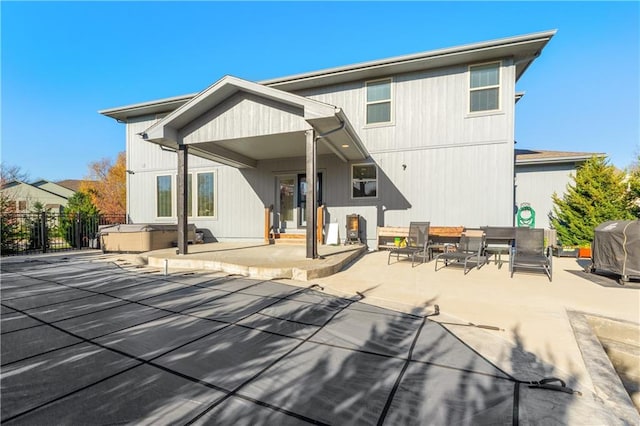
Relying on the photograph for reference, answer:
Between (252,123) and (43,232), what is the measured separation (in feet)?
27.5

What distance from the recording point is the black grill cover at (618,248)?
4.98 meters

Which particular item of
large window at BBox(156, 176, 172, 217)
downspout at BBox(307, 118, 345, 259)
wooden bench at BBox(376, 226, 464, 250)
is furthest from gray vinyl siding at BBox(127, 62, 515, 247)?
large window at BBox(156, 176, 172, 217)

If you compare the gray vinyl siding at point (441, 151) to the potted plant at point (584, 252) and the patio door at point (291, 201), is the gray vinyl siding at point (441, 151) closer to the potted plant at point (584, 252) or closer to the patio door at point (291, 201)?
the potted plant at point (584, 252)

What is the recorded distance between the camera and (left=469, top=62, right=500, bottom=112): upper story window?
7973mm

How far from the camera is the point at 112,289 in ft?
14.5

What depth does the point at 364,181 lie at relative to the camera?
9.36m

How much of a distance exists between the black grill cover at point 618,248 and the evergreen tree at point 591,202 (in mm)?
3697

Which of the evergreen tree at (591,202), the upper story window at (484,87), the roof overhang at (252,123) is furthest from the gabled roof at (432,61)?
the evergreen tree at (591,202)

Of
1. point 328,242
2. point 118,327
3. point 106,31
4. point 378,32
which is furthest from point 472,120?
point 106,31

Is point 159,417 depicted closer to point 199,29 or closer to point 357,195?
point 357,195

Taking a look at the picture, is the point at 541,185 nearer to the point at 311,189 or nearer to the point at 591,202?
the point at 591,202

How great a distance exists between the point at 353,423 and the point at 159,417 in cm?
108

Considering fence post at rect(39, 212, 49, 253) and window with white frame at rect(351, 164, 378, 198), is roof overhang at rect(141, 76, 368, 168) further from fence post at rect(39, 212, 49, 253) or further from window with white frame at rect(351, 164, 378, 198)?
fence post at rect(39, 212, 49, 253)

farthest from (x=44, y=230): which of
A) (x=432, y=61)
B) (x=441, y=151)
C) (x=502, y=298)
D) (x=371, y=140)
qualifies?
(x=432, y=61)
